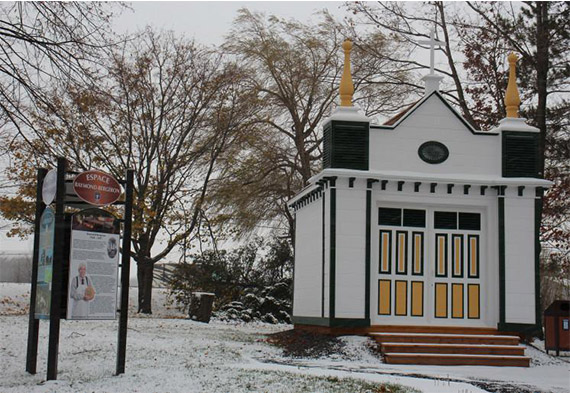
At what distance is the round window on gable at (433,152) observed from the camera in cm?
1688

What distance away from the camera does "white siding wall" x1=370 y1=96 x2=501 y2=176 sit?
1669 centimetres

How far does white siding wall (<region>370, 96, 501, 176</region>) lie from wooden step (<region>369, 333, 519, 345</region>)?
11.9 feet

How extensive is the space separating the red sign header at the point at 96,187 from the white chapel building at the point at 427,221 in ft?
19.4

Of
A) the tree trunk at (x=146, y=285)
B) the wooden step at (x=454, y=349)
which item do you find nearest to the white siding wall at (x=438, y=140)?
the wooden step at (x=454, y=349)

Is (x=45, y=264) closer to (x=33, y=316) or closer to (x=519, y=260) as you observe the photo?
(x=33, y=316)

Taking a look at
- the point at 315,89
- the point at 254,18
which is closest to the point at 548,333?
the point at 315,89

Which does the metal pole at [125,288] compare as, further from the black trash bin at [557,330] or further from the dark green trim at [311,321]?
the black trash bin at [557,330]

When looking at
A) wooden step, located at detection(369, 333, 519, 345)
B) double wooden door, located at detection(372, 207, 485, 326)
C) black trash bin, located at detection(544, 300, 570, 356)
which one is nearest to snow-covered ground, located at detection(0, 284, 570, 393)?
wooden step, located at detection(369, 333, 519, 345)

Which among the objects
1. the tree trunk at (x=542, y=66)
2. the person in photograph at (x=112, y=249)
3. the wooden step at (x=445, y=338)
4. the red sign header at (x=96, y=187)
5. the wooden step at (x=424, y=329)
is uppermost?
the tree trunk at (x=542, y=66)

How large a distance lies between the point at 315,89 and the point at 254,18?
383cm

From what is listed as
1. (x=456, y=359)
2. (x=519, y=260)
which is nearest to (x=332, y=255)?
(x=456, y=359)

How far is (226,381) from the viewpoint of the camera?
34.7 feet

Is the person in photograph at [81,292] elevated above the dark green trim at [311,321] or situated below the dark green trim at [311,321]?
above

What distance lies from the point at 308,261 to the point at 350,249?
2.64 metres
